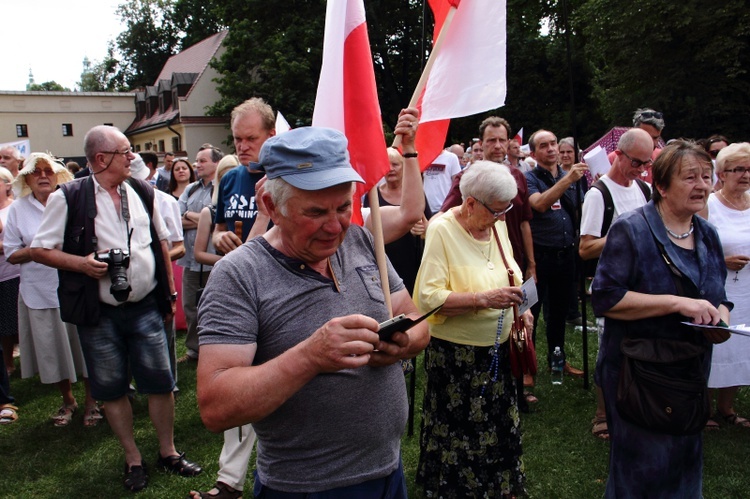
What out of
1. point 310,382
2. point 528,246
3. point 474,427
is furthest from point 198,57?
point 310,382

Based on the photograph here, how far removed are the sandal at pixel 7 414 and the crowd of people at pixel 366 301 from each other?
0.10 meters

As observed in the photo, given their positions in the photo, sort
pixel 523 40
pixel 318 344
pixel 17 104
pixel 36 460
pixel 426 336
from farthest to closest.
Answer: pixel 17 104 → pixel 523 40 → pixel 36 460 → pixel 426 336 → pixel 318 344

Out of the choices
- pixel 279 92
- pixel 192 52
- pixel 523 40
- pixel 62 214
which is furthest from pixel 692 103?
pixel 192 52

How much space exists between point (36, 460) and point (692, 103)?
71.6 ft

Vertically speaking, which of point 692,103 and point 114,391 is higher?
point 692,103

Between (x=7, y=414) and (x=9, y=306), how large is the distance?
114 cm

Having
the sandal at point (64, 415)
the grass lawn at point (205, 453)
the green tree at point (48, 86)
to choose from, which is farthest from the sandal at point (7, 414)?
the green tree at point (48, 86)

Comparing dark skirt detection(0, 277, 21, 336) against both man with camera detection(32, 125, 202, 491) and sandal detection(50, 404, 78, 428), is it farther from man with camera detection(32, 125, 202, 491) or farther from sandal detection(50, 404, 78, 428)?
man with camera detection(32, 125, 202, 491)

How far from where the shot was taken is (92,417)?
5.11 meters

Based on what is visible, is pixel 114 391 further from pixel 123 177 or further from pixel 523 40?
pixel 523 40

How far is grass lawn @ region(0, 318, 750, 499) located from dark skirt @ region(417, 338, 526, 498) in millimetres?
340

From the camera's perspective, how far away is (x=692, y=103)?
20.5 meters

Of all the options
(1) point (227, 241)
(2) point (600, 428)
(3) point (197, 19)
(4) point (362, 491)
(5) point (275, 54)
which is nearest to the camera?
(4) point (362, 491)

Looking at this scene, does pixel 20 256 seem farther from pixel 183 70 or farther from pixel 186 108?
pixel 183 70
